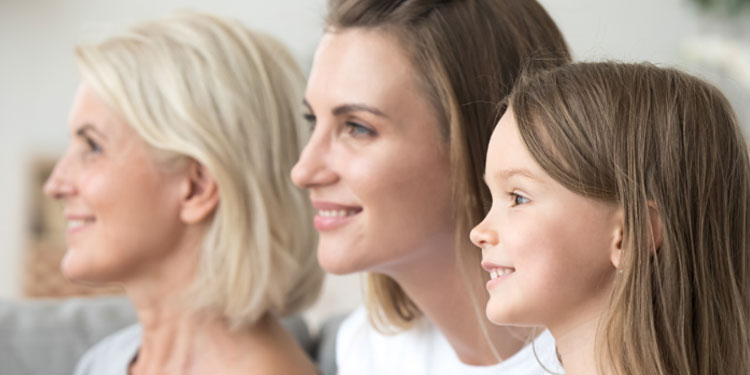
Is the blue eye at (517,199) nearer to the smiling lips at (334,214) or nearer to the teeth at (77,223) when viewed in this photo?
the smiling lips at (334,214)

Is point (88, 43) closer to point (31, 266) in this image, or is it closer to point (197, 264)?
point (197, 264)

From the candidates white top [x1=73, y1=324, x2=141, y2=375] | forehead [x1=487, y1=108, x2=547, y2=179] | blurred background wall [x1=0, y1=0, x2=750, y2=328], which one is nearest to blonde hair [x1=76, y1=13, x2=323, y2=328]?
white top [x1=73, y1=324, x2=141, y2=375]

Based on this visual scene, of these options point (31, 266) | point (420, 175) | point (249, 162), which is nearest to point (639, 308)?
point (420, 175)

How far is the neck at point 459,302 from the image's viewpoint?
1.50 meters

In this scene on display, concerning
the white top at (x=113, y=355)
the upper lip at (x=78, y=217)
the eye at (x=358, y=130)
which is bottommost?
the white top at (x=113, y=355)

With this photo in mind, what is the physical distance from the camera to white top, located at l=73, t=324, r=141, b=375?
2.09m

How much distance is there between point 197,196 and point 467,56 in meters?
0.70

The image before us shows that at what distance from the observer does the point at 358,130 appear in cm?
145

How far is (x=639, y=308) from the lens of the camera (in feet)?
3.27

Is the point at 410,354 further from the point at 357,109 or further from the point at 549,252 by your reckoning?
the point at 549,252

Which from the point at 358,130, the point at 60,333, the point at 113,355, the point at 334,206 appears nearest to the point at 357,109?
the point at 358,130

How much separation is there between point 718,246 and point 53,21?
436 centimetres

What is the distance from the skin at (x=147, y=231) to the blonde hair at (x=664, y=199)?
3.13ft

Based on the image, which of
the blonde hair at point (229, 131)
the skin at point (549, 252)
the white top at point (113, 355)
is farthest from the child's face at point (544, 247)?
the white top at point (113, 355)
